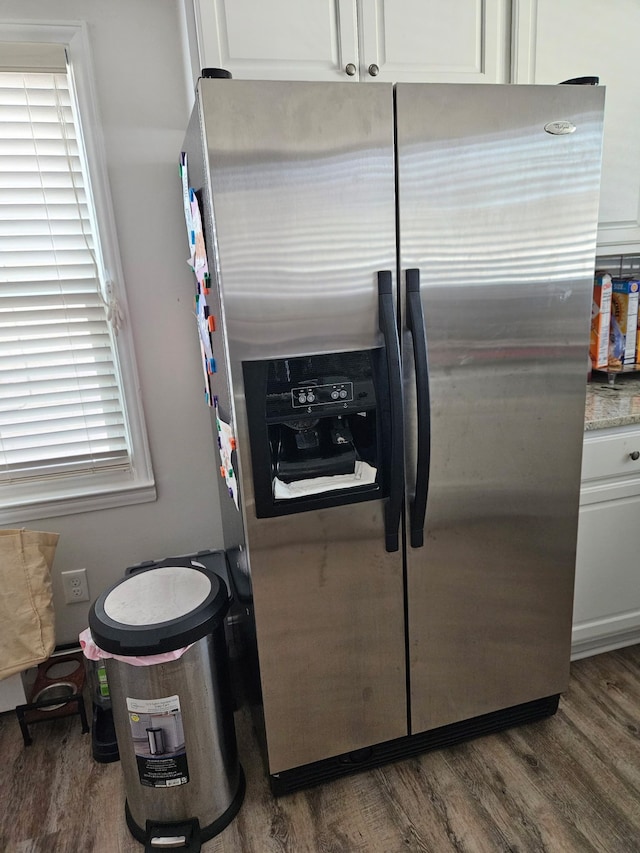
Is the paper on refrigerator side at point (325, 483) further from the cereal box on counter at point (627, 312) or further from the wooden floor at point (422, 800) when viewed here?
the cereal box on counter at point (627, 312)

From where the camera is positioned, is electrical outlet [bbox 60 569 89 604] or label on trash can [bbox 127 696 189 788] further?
electrical outlet [bbox 60 569 89 604]

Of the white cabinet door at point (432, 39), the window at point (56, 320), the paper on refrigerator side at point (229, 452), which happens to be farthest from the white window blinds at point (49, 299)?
the white cabinet door at point (432, 39)

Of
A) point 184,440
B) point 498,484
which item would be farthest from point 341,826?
point 184,440

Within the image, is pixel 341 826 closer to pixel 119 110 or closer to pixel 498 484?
pixel 498 484

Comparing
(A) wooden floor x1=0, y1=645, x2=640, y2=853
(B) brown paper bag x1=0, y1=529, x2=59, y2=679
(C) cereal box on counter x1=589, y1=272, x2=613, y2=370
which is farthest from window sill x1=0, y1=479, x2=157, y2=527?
(C) cereal box on counter x1=589, y1=272, x2=613, y2=370

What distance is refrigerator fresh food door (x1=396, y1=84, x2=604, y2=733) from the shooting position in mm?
1394

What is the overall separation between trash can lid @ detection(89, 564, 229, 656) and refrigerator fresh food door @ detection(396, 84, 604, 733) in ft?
1.81

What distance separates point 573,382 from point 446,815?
4.02ft

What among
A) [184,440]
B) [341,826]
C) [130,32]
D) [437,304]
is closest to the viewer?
[437,304]

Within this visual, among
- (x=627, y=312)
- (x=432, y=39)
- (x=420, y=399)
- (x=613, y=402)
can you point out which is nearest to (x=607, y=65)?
(x=432, y=39)

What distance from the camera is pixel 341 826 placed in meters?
1.56

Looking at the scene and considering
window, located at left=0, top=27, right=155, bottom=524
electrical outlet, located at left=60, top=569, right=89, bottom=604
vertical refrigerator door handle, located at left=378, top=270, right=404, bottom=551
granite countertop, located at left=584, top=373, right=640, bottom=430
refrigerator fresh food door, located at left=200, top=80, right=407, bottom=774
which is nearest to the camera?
refrigerator fresh food door, located at left=200, top=80, right=407, bottom=774

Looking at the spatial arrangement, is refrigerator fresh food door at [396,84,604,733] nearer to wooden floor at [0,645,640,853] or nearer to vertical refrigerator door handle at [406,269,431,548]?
vertical refrigerator door handle at [406,269,431,548]

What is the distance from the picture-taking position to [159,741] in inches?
58.6
